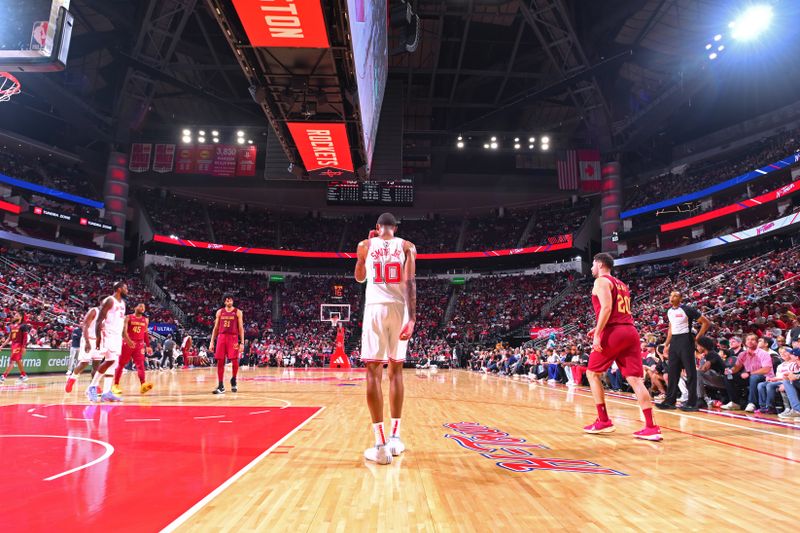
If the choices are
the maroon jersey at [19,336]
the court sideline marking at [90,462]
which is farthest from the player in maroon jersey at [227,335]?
the maroon jersey at [19,336]

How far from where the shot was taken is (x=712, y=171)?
30.0m

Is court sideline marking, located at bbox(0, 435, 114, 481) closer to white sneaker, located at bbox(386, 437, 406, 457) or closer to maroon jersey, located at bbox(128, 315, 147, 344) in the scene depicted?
white sneaker, located at bbox(386, 437, 406, 457)

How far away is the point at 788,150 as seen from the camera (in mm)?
24469

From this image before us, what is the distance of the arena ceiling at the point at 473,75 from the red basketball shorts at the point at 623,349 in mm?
19595

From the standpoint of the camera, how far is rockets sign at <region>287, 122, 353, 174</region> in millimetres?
13820

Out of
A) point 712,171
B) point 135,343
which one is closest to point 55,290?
point 135,343

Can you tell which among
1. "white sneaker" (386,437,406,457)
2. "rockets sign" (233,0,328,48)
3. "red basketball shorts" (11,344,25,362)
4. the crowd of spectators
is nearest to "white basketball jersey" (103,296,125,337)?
"rockets sign" (233,0,328,48)

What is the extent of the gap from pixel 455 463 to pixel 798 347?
6.42 m

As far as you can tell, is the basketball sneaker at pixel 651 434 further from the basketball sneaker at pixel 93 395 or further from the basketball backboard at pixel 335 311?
the basketball backboard at pixel 335 311

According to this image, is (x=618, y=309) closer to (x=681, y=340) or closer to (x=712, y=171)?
(x=681, y=340)

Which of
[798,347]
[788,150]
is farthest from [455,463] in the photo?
[788,150]

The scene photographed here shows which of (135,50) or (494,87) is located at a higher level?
(494,87)

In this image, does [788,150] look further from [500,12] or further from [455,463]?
[455,463]

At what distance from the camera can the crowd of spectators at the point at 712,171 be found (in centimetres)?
2550
